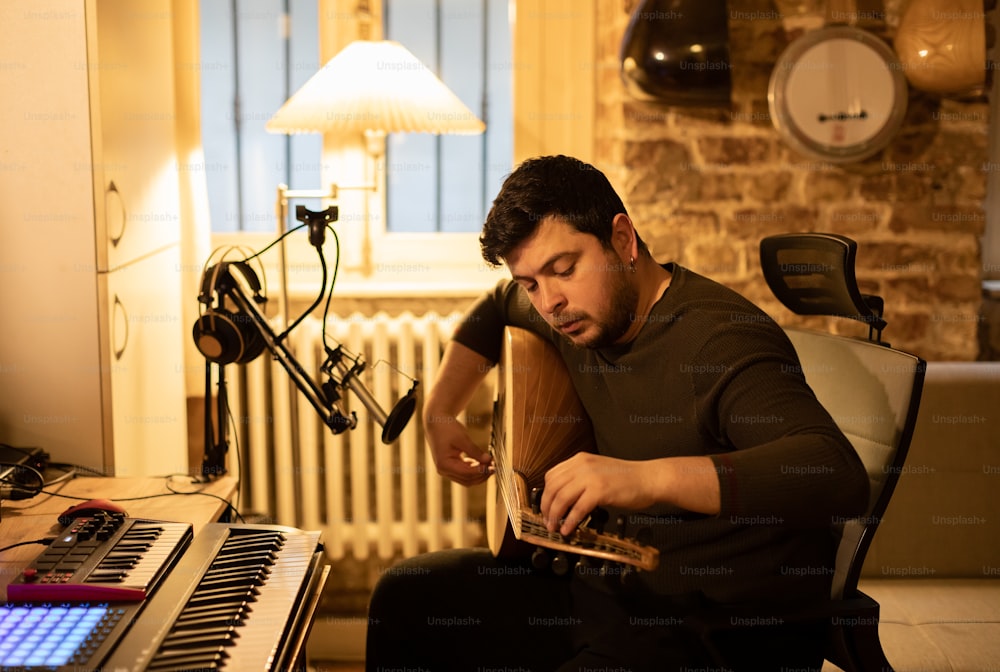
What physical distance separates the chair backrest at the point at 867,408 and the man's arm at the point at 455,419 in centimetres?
68

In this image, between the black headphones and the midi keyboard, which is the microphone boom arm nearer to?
the black headphones

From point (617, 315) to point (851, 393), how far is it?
1.55ft

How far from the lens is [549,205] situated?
1606 millimetres

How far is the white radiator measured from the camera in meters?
2.72

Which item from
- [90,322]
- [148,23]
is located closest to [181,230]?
[148,23]

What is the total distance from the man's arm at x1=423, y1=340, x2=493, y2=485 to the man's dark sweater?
0.36 metres

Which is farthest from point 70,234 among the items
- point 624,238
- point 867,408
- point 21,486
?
point 867,408

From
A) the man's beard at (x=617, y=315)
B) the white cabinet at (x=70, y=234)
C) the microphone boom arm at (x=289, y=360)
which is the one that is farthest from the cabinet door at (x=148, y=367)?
the man's beard at (x=617, y=315)

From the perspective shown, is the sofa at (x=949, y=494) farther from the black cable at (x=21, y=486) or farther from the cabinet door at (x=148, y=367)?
the black cable at (x=21, y=486)

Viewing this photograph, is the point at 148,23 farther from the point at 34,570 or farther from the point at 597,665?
the point at 597,665

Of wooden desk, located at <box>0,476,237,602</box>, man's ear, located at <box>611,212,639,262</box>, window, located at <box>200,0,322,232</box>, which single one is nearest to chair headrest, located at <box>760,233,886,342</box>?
man's ear, located at <box>611,212,639,262</box>

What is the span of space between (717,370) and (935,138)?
1.68 metres

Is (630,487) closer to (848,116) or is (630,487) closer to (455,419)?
(455,419)

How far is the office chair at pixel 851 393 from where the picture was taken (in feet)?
4.98
